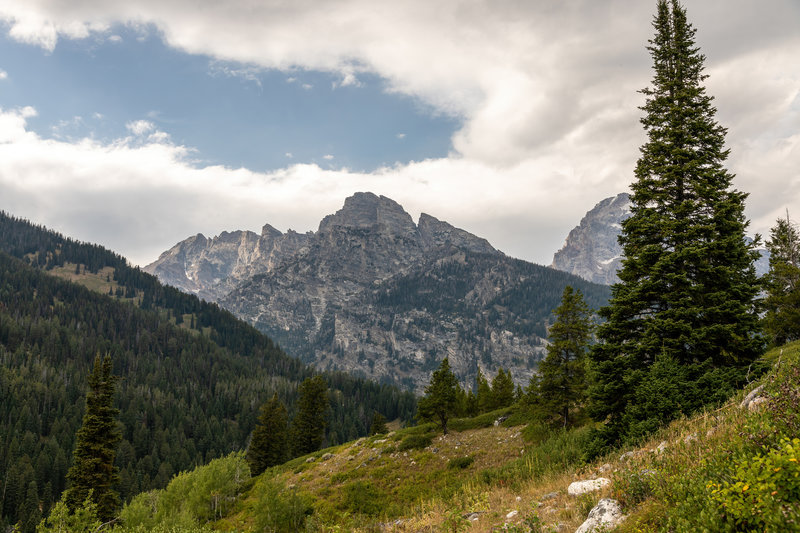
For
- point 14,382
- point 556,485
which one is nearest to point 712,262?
point 556,485

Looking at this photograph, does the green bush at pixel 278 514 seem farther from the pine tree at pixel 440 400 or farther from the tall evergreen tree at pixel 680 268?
the pine tree at pixel 440 400

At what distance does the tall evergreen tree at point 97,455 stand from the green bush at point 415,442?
86.1 ft

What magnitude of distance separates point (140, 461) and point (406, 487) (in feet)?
370

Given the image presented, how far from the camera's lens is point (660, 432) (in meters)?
13.0

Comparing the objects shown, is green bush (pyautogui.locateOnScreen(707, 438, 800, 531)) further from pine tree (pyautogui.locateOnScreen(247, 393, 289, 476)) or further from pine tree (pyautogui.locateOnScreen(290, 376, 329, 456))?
pine tree (pyautogui.locateOnScreen(247, 393, 289, 476))

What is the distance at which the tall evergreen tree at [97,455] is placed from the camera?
3241 cm

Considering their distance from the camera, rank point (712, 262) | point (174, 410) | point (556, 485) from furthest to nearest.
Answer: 1. point (174, 410)
2. point (712, 262)
3. point (556, 485)

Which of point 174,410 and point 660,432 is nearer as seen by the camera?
point 660,432

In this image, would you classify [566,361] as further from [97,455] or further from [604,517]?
[97,455]

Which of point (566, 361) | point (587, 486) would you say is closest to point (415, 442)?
point (566, 361)

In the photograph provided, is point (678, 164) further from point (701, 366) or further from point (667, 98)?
point (701, 366)

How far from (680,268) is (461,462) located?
21323 mm

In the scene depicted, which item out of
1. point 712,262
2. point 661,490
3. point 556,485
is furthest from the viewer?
A: point 712,262

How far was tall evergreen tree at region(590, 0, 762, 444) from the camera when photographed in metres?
16.0
